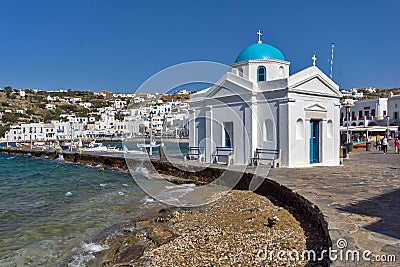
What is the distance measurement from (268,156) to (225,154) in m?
2.56

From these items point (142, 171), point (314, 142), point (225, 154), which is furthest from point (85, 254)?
point (142, 171)

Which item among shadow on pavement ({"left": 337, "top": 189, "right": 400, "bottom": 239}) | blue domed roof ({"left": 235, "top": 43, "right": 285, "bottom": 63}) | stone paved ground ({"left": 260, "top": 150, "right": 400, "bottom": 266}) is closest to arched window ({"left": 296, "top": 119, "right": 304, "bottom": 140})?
stone paved ground ({"left": 260, "top": 150, "right": 400, "bottom": 266})

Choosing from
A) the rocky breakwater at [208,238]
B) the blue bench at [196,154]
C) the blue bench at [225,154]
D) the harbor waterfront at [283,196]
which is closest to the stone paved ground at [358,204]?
the harbor waterfront at [283,196]

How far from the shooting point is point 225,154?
1658 centimetres

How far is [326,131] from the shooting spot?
16.0m

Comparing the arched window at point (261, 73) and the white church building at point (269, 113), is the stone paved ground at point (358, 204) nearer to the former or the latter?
the white church building at point (269, 113)

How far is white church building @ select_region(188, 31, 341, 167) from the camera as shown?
562 inches

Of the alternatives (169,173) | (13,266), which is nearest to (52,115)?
(169,173)

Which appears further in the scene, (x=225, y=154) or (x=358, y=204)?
(x=225, y=154)

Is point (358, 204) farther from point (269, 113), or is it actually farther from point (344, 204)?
point (269, 113)

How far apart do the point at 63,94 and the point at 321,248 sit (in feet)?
659

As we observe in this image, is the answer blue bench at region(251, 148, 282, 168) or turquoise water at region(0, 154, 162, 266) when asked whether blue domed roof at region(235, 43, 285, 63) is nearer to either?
blue bench at region(251, 148, 282, 168)

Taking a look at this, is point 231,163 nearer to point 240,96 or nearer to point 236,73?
point 240,96

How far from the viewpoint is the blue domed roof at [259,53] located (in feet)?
55.5
